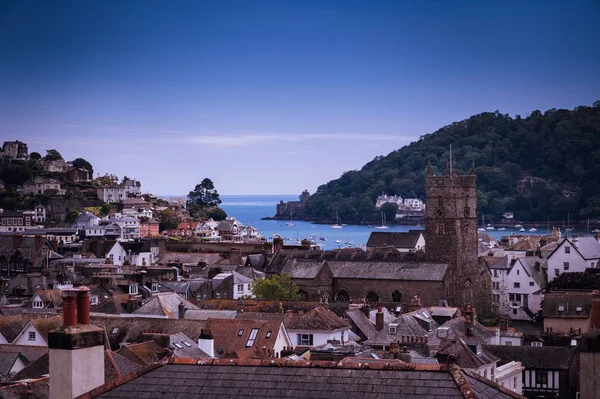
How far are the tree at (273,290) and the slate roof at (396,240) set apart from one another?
33.0m

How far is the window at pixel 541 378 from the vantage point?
42.1m

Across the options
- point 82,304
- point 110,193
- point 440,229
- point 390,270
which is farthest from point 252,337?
point 110,193

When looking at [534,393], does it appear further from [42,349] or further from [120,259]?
[120,259]

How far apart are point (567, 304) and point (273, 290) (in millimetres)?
17799

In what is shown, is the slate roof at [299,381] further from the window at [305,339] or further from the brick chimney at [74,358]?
the window at [305,339]

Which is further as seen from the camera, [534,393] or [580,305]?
[580,305]

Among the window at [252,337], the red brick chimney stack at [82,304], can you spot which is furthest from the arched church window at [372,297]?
the red brick chimney stack at [82,304]

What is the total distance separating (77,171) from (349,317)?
140394 mm

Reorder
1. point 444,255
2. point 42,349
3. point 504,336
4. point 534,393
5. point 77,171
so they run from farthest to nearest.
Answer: point 77,171 → point 444,255 → point 504,336 → point 534,393 → point 42,349

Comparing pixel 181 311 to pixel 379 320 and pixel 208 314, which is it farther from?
pixel 379 320

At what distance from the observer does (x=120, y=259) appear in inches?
3986

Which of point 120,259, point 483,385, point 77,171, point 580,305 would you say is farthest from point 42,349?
point 77,171

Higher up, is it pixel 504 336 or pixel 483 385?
pixel 483 385

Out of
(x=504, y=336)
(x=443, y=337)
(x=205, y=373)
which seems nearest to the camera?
(x=205, y=373)
